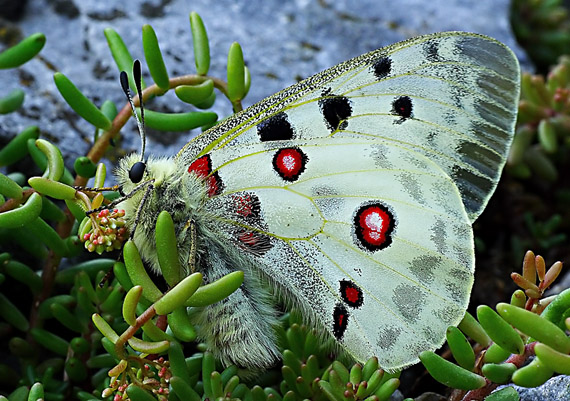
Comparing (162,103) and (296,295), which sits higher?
(162,103)

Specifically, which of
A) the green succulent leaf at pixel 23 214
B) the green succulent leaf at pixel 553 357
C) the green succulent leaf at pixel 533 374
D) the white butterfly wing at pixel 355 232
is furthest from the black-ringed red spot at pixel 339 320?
the green succulent leaf at pixel 23 214

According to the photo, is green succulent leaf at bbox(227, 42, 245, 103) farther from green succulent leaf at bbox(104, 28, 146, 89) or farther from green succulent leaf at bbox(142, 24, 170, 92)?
green succulent leaf at bbox(104, 28, 146, 89)

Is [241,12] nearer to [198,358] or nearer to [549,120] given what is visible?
[549,120]

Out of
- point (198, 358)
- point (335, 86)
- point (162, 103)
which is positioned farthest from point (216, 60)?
point (198, 358)

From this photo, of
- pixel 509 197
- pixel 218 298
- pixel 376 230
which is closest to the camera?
pixel 218 298

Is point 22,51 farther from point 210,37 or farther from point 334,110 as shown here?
point 210,37

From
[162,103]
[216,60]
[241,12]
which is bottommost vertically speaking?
[162,103]

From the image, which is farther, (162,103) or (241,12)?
(241,12)

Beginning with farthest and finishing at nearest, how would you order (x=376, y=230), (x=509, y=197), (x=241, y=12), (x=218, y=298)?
(x=241, y=12), (x=509, y=197), (x=376, y=230), (x=218, y=298)
